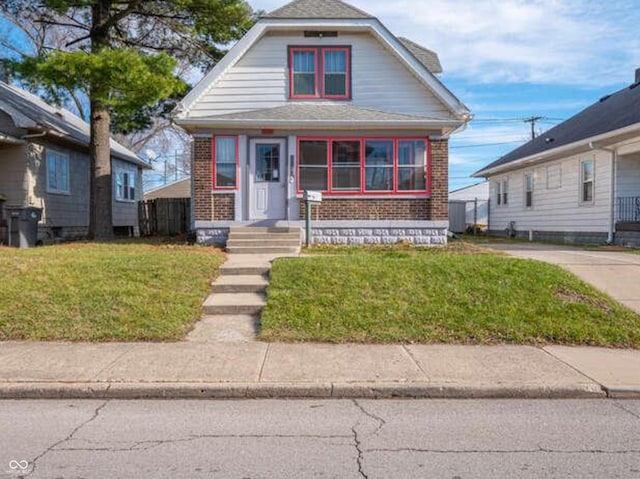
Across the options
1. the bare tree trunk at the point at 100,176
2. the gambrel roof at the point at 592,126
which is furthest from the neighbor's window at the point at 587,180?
the bare tree trunk at the point at 100,176

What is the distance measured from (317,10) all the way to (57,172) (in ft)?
33.1

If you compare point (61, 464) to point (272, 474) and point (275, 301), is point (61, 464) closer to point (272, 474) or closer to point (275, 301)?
point (272, 474)

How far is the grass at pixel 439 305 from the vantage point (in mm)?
7379

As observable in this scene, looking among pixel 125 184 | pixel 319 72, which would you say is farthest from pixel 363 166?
pixel 125 184

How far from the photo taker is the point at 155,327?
7.46 metres

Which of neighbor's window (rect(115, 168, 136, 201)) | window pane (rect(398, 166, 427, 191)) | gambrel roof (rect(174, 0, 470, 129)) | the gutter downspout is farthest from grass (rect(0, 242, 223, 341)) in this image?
neighbor's window (rect(115, 168, 136, 201))

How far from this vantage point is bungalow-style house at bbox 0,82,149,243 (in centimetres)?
1628

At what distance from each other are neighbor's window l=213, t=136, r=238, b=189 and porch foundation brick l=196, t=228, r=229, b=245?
113 centimetres

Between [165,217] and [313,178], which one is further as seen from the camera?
[165,217]

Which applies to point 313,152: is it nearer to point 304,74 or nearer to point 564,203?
point 304,74

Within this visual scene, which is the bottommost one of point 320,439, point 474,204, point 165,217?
point 320,439

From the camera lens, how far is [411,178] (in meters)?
14.5

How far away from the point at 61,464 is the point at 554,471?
3.48 meters

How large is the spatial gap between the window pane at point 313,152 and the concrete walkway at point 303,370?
7.86 m
